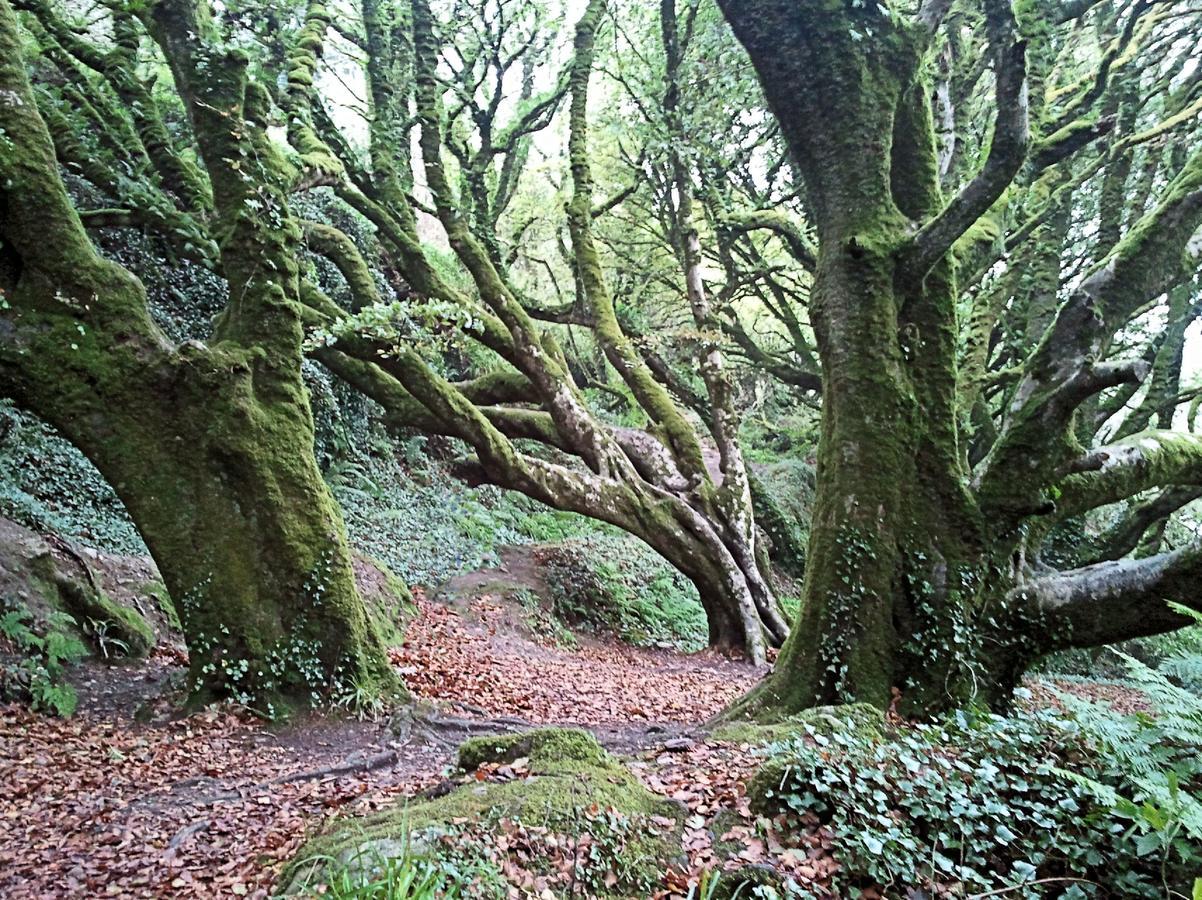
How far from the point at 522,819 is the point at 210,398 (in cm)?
438

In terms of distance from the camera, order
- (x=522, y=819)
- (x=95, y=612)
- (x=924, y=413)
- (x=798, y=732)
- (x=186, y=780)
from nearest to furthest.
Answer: (x=522, y=819), (x=798, y=732), (x=186, y=780), (x=924, y=413), (x=95, y=612)

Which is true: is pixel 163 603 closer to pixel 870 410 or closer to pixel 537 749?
pixel 537 749

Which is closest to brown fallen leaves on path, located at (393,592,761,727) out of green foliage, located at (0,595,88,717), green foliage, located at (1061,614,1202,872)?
green foliage, located at (0,595,88,717)

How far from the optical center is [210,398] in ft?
18.9

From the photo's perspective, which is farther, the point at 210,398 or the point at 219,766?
the point at 210,398

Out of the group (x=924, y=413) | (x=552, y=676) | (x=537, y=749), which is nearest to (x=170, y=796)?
(x=537, y=749)

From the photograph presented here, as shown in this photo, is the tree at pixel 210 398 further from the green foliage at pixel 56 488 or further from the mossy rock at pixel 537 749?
the green foliage at pixel 56 488

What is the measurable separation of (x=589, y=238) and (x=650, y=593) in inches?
238

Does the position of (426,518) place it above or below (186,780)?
above

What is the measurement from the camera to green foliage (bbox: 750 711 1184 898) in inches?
99.7

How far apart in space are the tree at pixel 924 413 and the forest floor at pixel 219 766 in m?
1.84

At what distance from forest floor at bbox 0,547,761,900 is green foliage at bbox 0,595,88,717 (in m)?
0.15

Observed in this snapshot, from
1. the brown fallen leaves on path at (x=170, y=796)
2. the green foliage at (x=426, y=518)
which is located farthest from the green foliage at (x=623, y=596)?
the brown fallen leaves on path at (x=170, y=796)

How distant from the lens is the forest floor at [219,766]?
3.34 metres
